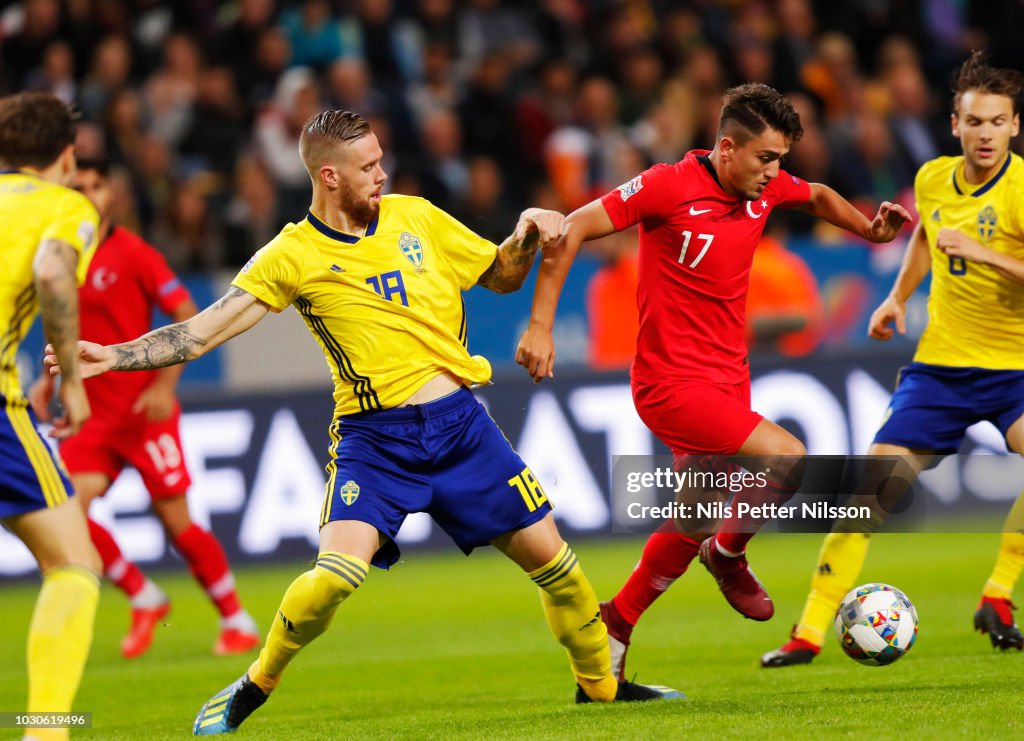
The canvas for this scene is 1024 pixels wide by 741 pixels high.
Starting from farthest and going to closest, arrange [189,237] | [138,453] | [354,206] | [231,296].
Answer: [189,237], [138,453], [354,206], [231,296]

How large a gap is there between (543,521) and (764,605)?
1240 millimetres

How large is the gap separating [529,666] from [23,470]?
10.7 ft

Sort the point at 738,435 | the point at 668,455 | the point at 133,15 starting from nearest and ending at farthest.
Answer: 1. the point at 738,435
2. the point at 668,455
3. the point at 133,15

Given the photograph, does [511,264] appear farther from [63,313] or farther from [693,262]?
[63,313]

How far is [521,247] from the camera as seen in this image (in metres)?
6.20

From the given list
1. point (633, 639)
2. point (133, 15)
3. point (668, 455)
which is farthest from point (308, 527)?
point (133, 15)

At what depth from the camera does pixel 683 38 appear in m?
16.7

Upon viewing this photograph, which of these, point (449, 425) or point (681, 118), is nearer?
point (449, 425)

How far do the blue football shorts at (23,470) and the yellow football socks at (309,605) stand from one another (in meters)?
0.99

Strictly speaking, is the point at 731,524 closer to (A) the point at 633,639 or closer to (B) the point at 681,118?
(A) the point at 633,639

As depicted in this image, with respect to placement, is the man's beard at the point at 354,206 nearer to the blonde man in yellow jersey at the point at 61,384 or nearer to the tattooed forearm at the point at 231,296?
the tattooed forearm at the point at 231,296

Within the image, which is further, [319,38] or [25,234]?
[319,38]

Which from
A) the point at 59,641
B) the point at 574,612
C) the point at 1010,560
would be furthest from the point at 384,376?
the point at 1010,560

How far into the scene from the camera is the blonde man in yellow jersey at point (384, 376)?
5.93 meters
